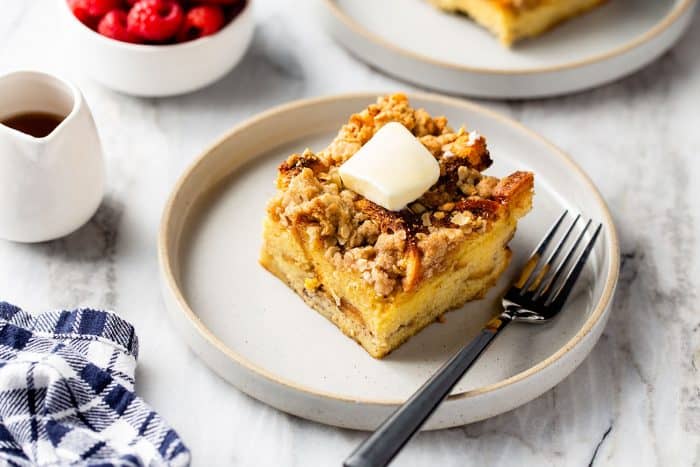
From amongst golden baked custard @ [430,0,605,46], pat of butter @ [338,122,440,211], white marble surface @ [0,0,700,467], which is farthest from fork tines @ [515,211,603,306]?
golden baked custard @ [430,0,605,46]

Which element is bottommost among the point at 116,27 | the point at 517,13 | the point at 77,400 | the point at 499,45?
the point at 77,400

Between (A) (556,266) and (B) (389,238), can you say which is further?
(A) (556,266)

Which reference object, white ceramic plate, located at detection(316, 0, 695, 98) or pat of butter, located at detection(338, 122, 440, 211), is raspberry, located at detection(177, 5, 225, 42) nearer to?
white ceramic plate, located at detection(316, 0, 695, 98)

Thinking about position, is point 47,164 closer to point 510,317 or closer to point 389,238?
point 389,238

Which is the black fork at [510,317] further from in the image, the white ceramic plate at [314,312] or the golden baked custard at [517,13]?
the golden baked custard at [517,13]

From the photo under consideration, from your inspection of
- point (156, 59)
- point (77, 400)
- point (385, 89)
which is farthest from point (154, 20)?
point (77, 400)

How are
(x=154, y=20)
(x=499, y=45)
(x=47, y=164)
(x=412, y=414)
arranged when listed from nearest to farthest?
(x=412, y=414)
(x=47, y=164)
(x=154, y=20)
(x=499, y=45)

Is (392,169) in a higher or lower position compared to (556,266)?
higher
